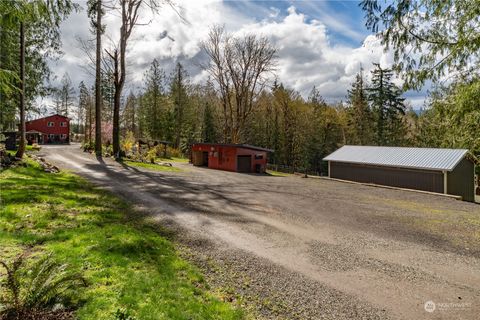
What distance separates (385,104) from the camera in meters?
40.0

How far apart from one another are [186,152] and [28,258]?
42.7 metres

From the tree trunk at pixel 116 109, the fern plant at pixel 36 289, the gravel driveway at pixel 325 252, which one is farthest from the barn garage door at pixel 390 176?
the fern plant at pixel 36 289

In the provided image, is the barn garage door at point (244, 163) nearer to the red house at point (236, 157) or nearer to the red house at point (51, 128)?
the red house at point (236, 157)

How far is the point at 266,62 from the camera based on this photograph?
31.0 meters

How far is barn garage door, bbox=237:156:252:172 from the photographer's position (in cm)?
2681

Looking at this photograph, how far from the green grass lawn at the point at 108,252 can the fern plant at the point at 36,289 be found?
238mm

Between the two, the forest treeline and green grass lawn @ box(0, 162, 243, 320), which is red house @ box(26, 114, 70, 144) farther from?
green grass lawn @ box(0, 162, 243, 320)

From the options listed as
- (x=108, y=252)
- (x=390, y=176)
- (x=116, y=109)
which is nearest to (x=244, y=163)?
(x=116, y=109)

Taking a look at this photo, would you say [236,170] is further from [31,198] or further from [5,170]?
[31,198]

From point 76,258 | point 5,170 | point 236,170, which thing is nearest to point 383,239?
point 76,258

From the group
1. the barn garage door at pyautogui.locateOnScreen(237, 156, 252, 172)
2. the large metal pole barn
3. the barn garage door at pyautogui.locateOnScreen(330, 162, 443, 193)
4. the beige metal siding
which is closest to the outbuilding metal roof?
the large metal pole barn

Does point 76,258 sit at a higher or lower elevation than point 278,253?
higher

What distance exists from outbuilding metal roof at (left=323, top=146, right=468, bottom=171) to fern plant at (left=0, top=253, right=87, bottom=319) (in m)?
19.6

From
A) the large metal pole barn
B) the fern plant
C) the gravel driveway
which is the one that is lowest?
the gravel driveway
